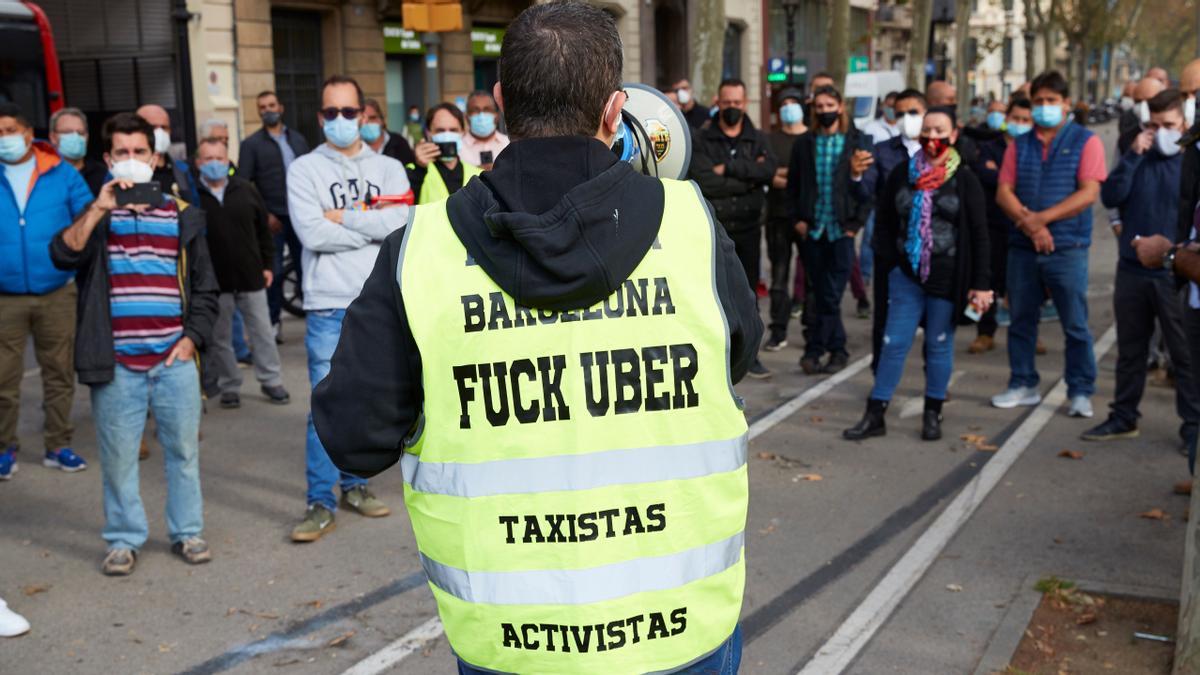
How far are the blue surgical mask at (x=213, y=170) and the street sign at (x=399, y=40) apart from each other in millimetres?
14426

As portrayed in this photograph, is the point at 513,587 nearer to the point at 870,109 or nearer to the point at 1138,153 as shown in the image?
the point at 1138,153

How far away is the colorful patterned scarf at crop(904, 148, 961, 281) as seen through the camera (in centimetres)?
788

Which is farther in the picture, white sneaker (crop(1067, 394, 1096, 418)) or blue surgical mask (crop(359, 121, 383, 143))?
blue surgical mask (crop(359, 121, 383, 143))

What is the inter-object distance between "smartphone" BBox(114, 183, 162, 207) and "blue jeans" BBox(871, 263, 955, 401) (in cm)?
440

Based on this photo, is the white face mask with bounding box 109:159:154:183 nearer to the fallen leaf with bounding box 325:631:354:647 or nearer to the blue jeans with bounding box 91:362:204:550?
the blue jeans with bounding box 91:362:204:550

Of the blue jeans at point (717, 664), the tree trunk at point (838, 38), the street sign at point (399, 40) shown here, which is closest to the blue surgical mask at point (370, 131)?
the blue jeans at point (717, 664)

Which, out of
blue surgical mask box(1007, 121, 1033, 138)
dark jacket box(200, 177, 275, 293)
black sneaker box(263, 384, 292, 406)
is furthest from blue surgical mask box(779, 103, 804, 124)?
black sneaker box(263, 384, 292, 406)

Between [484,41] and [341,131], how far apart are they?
2036 cm

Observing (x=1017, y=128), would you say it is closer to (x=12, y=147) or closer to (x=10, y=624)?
(x=12, y=147)

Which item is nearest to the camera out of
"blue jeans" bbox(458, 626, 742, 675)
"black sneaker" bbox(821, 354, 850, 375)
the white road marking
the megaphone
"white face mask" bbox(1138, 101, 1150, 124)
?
"blue jeans" bbox(458, 626, 742, 675)

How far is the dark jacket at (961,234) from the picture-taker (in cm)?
792

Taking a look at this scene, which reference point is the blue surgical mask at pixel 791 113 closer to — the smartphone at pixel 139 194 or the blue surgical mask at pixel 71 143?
the blue surgical mask at pixel 71 143

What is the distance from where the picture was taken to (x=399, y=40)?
78.5 ft

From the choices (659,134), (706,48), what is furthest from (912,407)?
(706,48)
